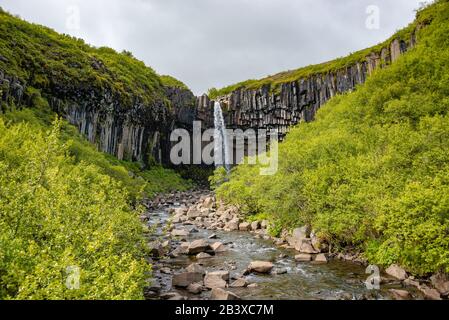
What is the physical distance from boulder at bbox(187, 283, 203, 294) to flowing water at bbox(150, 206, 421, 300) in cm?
34

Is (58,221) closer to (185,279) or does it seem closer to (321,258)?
(185,279)

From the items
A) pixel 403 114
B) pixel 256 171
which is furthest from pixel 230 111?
pixel 403 114

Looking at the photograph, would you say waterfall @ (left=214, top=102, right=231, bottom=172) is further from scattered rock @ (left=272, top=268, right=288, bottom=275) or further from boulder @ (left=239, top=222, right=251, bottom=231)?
scattered rock @ (left=272, top=268, right=288, bottom=275)

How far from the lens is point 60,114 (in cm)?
5881

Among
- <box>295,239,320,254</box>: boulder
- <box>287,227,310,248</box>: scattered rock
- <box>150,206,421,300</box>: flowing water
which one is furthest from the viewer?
<box>287,227,310,248</box>: scattered rock

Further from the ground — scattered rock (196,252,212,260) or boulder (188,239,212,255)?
boulder (188,239,212,255)

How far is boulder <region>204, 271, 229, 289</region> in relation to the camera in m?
17.8

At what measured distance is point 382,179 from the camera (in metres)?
20.1

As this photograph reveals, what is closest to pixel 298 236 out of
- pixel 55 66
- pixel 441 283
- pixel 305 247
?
pixel 305 247

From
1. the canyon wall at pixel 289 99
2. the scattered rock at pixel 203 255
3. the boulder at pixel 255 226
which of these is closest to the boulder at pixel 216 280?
A: the scattered rock at pixel 203 255

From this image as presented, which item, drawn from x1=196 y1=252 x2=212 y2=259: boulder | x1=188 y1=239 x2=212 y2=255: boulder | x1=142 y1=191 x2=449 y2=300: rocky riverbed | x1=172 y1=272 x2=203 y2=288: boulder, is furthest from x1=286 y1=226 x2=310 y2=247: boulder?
x1=172 y1=272 x2=203 y2=288: boulder

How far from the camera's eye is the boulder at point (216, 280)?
58.5 ft

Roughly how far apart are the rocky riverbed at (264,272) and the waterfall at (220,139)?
6892 centimetres

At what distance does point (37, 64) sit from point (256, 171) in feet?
140
